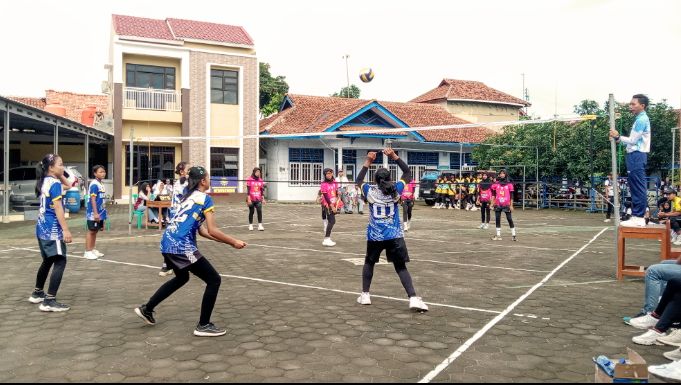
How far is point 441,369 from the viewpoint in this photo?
4809mm

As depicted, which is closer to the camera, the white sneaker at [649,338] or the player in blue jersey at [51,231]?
the white sneaker at [649,338]

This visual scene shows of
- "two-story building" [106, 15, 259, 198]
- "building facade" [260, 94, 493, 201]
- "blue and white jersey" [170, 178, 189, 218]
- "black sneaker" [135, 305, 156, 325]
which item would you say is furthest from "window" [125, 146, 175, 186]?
"black sneaker" [135, 305, 156, 325]

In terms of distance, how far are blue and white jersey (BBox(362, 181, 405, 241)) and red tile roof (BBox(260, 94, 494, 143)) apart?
2352 cm

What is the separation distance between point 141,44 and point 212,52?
11.8 ft

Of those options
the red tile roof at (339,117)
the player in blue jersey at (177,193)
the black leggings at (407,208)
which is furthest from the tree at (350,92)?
the player in blue jersey at (177,193)

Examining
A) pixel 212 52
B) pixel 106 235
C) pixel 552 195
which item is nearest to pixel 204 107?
pixel 212 52

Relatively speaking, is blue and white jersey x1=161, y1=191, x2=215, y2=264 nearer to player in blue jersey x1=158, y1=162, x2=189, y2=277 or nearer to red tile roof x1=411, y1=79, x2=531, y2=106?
player in blue jersey x1=158, y1=162, x2=189, y2=277

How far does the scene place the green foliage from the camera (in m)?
27.6

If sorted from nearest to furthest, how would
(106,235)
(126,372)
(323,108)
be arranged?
(126,372)
(106,235)
(323,108)

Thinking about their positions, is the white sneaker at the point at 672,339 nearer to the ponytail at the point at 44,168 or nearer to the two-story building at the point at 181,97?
the ponytail at the point at 44,168

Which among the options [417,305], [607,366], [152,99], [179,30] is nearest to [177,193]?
[417,305]

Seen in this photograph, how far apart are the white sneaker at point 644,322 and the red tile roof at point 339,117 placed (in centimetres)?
2495

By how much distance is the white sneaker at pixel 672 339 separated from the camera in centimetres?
553

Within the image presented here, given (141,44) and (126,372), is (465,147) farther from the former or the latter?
(126,372)
